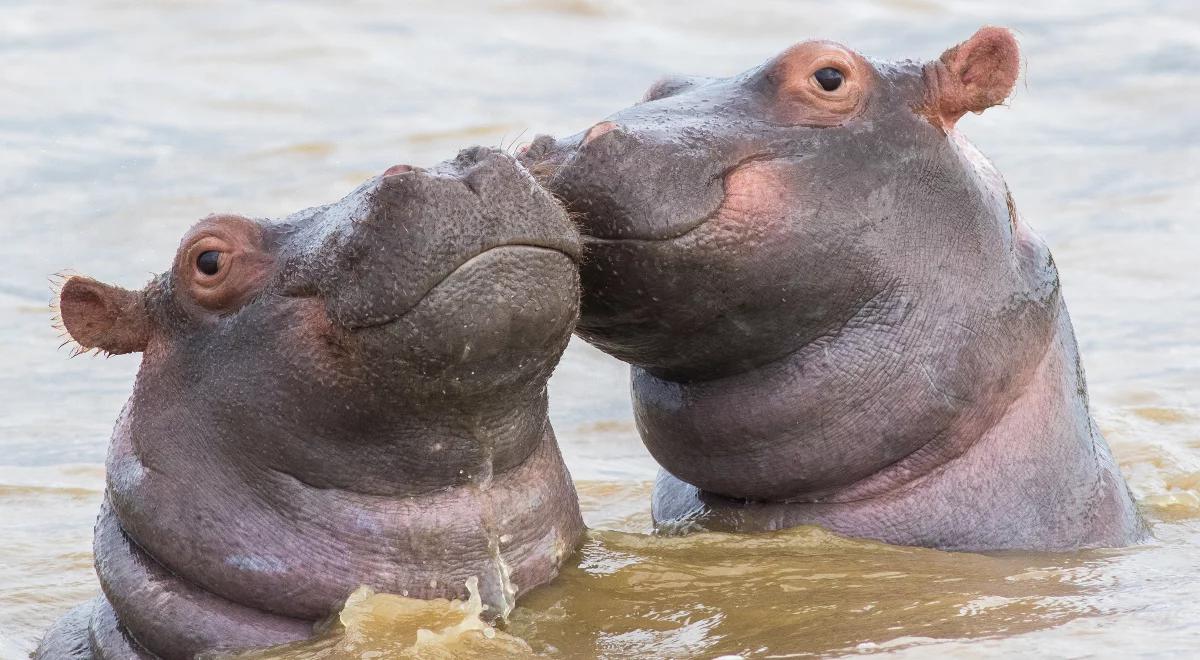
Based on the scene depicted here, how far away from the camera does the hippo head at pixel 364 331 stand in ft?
16.6

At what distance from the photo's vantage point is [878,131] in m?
6.22

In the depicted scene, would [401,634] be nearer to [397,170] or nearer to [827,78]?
[397,170]

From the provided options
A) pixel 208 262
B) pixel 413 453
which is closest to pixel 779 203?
pixel 413 453

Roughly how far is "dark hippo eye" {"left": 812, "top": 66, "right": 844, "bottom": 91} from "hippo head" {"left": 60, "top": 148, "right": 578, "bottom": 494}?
1.30 metres

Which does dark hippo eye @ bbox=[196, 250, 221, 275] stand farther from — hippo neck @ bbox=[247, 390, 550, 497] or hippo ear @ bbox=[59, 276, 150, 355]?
hippo neck @ bbox=[247, 390, 550, 497]

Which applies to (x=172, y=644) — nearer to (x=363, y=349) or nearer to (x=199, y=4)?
(x=363, y=349)

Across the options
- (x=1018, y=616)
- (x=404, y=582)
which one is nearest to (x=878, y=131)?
(x=1018, y=616)

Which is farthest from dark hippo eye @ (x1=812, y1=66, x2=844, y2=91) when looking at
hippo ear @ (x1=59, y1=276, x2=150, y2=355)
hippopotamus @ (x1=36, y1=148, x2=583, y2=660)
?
hippo ear @ (x1=59, y1=276, x2=150, y2=355)

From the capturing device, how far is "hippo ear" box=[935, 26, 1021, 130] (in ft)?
20.9

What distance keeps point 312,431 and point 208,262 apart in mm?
564

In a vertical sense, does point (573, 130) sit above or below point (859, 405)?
Result: above

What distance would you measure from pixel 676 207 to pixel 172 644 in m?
1.88

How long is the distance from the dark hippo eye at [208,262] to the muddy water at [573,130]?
1.00m

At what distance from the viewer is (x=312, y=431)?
548cm
